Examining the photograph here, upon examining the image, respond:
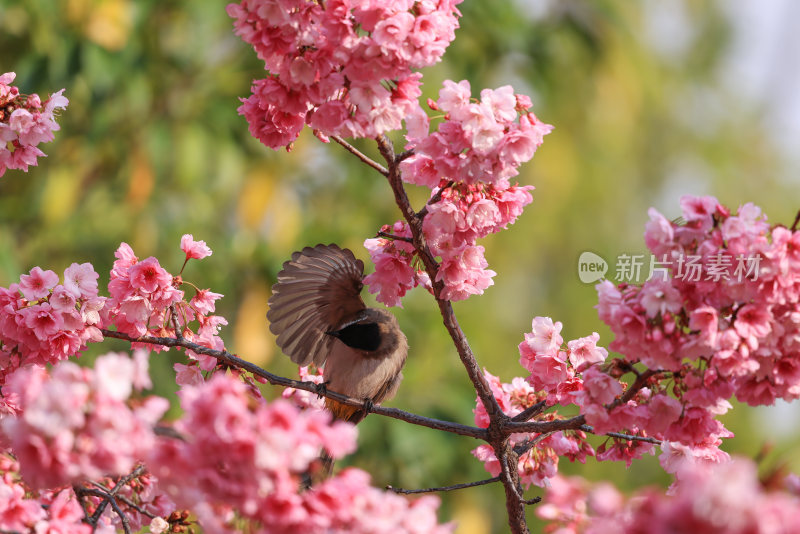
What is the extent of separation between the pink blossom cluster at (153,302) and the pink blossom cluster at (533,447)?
0.82 m

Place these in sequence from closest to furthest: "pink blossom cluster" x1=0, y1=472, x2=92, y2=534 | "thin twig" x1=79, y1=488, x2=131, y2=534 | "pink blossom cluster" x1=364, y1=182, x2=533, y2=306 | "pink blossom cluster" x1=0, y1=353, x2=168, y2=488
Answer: "pink blossom cluster" x1=0, y1=353, x2=168, y2=488 < "pink blossom cluster" x1=0, y1=472, x2=92, y2=534 < "thin twig" x1=79, y1=488, x2=131, y2=534 < "pink blossom cluster" x1=364, y1=182, x2=533, y2=306

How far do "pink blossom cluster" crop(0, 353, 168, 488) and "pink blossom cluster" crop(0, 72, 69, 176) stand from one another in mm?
1073

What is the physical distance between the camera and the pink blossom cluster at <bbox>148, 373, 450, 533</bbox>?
1.32 meters

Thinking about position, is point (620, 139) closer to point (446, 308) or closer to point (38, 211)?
point (38, 211)

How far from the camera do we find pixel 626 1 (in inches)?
508

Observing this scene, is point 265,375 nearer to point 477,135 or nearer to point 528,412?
point 528,412

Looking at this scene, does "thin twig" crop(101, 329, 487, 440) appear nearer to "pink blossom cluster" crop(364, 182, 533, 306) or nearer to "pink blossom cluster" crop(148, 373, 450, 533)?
"pink blossom cluster" crop(364, 182, 533, 306)

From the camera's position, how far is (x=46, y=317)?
7.45ft

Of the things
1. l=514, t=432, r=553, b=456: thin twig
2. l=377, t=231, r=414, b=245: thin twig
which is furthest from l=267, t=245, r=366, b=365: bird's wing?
l=514, t=432, r=553, b=456: thin twig

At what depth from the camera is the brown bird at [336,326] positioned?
9.79 feet

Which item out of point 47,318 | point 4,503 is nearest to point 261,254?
point 47,318

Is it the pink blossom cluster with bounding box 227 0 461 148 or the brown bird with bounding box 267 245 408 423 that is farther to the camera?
the brown bird with bounding box 267 245 408 423

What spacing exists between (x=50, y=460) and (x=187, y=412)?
0.22 m

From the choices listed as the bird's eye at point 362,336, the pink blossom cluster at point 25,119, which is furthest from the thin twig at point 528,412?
the pink blossom cluster at point 25,119
